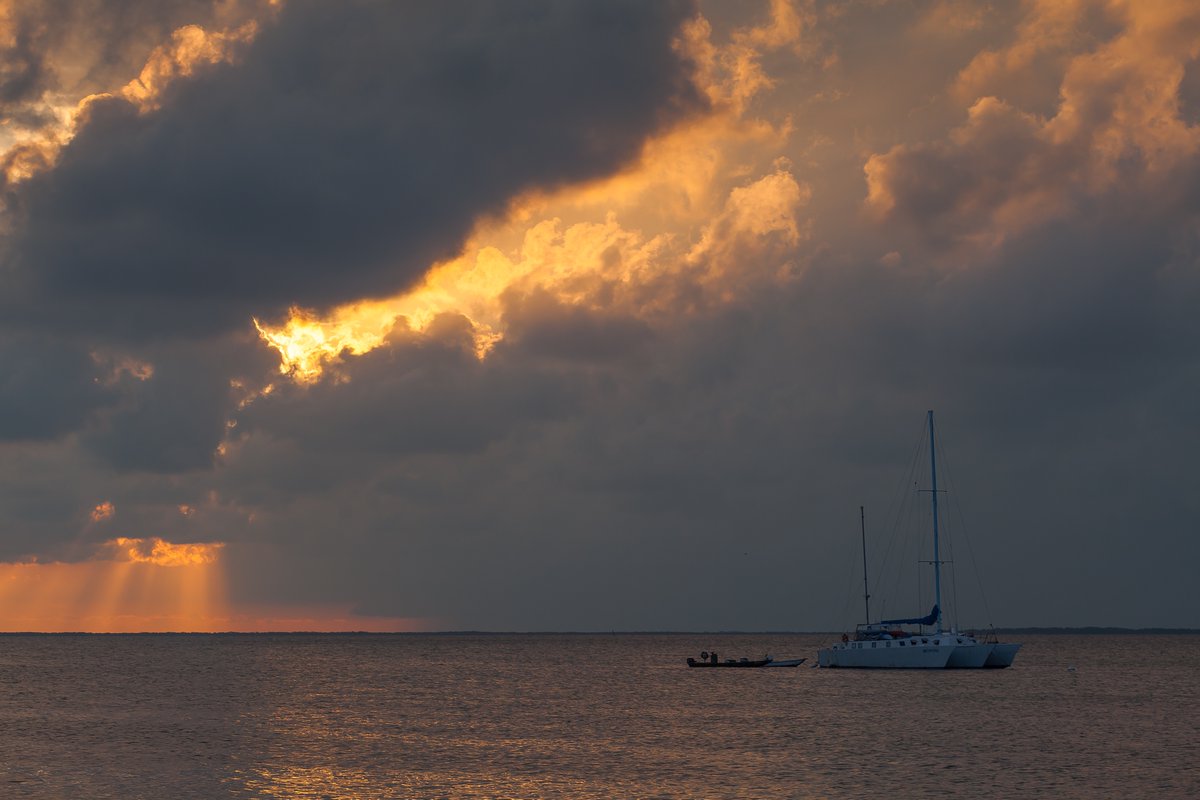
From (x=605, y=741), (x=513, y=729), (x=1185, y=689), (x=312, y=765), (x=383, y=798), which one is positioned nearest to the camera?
(x=383, y=798)

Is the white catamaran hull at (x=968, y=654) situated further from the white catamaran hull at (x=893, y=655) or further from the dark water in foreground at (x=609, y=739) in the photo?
the dark water in foreground at (x=609, y=739)

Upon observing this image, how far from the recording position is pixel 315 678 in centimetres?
15550

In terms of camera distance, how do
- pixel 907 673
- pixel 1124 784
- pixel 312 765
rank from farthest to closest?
1. pixel 907 673
2. pixel 312 765
3. pixel 1124 784

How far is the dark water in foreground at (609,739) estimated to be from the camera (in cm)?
5762

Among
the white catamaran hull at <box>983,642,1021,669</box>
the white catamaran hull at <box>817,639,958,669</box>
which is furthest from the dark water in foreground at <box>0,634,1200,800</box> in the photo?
the white catamaran hull at <box>983,642,1021,669</box>

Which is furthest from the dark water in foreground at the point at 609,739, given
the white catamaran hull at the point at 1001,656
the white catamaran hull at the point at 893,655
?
the white catamaran hull at the point at 1001,656

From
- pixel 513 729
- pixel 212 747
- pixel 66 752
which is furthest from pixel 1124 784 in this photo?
pixel 66 752

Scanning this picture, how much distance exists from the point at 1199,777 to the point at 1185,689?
8055 centimetres

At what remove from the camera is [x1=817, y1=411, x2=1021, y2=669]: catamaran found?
449ft

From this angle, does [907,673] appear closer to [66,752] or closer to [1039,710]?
[1039,710]

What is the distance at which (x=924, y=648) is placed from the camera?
448 feet

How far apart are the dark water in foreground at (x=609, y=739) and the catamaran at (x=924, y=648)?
8.97 feet

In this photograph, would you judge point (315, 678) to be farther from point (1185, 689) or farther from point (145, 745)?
point (1185, 689)

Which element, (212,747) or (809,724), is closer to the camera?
(212,747)
